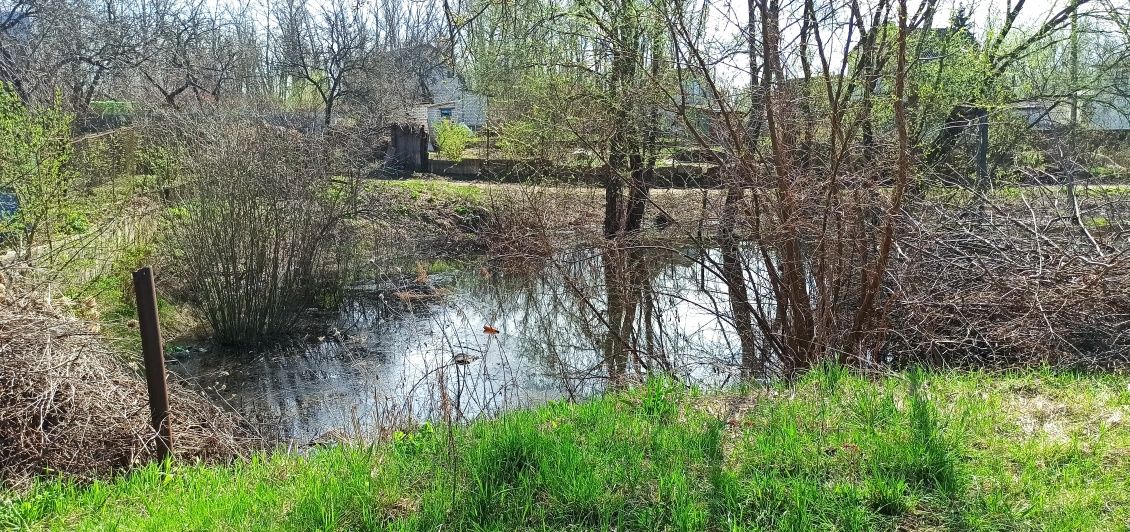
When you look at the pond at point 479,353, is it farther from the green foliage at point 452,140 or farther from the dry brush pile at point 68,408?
the green foliage at point 452,140

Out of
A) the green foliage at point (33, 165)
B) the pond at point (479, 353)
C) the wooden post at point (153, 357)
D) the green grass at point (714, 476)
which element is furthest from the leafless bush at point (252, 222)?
the green grass at point (714, 476)

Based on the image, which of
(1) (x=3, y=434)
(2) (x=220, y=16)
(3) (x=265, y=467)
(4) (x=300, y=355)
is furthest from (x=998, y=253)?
(2) (x=220, y=16)

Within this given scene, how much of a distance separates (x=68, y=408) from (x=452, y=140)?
24.8 metres

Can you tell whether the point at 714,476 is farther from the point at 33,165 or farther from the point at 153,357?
the point at 33,165

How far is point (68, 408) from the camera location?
5.12m

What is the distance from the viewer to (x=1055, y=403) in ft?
13.7

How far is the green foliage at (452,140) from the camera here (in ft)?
95.7

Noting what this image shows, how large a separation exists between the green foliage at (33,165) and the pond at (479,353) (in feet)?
7.72

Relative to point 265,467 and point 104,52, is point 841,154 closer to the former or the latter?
point 265,467

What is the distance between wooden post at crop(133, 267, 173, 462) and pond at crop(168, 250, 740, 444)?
1675 millimetres

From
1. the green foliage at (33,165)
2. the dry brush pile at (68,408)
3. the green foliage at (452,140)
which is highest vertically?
the green foliage at (452,140)

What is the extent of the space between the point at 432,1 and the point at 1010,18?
25.3 feet

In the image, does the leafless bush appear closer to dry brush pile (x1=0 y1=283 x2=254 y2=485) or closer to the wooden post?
dry brush pile (x1=0 y1=283 x2=254 y2=485)

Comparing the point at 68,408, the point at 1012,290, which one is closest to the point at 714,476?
the point at 1012,290
